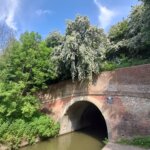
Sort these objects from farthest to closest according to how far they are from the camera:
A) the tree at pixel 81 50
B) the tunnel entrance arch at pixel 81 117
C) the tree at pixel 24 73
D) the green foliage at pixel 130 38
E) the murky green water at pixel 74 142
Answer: the tunnel entrance arch at pixel 81 117 → the green foliage at pixel 130 38 → the tree at pixel 81 50 → the tree at pixel 24 73 → the murky green water at pixel 74 142

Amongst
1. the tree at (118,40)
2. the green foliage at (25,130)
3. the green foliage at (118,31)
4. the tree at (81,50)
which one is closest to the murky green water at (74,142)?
the green foliage at (25,130)

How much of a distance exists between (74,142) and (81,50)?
6314 mm

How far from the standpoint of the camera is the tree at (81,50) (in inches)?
605

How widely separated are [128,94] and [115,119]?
172cm

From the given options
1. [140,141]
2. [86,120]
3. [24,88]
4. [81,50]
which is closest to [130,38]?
[81,50]

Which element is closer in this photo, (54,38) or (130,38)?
(130,38)

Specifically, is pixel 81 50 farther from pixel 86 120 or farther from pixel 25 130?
pixel 86 120

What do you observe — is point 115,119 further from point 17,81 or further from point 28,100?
point 17,81

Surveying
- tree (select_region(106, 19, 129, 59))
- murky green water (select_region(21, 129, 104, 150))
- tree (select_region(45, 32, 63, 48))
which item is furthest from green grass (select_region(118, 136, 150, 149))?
tree (select_region(45, 32, 63, 48))

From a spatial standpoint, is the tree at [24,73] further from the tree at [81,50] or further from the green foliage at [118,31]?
the green foliage at [118,31]

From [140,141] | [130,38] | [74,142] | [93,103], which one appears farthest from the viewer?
[130,38]

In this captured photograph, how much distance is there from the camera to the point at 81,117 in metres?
20.1

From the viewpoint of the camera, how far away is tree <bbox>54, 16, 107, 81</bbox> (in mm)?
15375

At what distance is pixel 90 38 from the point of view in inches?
631
